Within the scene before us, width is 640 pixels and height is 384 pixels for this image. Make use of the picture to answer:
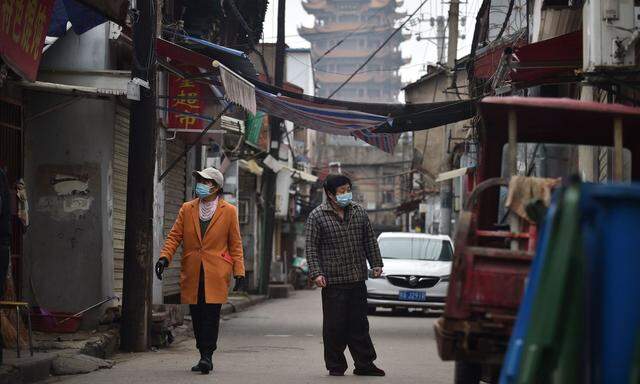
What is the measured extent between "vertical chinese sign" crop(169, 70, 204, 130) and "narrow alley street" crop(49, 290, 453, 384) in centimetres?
333

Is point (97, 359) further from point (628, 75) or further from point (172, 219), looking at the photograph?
point (172, 219)

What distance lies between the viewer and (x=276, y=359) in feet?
38.6

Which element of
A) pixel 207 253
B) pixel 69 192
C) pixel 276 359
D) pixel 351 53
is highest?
pixel 351 53

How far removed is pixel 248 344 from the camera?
45.8 feet

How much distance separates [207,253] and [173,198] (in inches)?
360

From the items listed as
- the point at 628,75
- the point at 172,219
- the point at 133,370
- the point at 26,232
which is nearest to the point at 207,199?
the point at 133,370

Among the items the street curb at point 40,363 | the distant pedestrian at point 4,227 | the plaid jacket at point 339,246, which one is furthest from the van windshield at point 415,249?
the distant pedestrian at point 4,227

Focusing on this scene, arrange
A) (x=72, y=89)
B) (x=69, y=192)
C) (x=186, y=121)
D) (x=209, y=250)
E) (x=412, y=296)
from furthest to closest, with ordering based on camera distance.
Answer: (x=412, y=296) < (x=186, y=121) < (x=69, y=192) < (x=72, y=89) < (x=209, y=250)

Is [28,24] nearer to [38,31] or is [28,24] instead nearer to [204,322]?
[38,31]

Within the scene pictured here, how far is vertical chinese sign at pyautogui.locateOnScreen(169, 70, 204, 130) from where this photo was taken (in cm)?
1703

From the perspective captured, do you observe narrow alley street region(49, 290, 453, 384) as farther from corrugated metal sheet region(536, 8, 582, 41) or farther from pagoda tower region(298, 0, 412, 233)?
pagoda tower region(298, 0, 412, 233)

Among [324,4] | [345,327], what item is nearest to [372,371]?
[345,327]

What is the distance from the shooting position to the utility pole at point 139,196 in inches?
483

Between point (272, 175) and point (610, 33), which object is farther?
point (272, 175)
